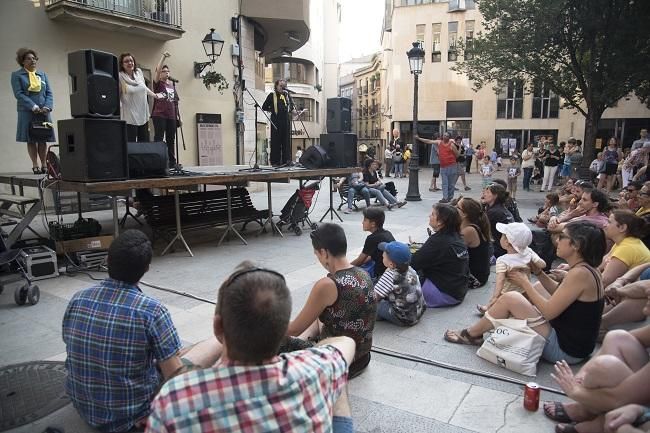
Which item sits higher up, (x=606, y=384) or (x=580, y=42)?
(x=580, y=42)

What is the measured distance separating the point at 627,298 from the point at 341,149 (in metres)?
7.57

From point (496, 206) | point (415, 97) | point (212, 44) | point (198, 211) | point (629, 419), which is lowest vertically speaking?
point (629, 419)

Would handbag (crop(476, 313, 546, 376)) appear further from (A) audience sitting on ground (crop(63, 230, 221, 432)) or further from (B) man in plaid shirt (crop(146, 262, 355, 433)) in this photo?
(B) man in plaid shirt (crop(146, 262, 355, 433))

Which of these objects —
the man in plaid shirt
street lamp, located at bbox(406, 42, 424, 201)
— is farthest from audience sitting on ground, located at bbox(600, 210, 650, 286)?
street lamp, located at bbox(406, 42, 424, 201)

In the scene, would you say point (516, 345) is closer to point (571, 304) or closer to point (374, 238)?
point (571, 304)

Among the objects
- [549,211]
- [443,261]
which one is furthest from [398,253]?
[549,211]

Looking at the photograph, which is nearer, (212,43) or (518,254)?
(518,254)

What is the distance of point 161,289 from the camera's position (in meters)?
5.60

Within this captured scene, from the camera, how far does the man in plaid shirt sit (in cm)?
140

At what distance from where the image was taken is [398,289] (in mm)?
4285

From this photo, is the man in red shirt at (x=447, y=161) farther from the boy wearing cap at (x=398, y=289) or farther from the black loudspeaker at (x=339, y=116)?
the boy wearing cap at (x=398, y=289)

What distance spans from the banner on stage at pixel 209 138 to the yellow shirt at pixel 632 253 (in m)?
12.1

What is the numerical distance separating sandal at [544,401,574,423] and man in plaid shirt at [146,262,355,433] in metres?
1.91

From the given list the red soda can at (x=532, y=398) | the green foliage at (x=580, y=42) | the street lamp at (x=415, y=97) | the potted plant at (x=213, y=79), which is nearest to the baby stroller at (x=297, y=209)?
the street lamp at (x=415, y=97)
